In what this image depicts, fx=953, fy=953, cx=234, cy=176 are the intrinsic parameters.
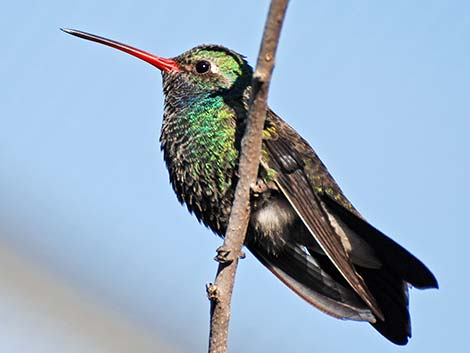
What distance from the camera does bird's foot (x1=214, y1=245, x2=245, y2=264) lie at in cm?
394

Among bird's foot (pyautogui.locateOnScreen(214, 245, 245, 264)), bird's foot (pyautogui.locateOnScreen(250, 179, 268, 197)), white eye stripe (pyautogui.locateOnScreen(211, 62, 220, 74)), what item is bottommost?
bird's foot (pyautogui.locateOnScreen(214, 245, 245, 264))

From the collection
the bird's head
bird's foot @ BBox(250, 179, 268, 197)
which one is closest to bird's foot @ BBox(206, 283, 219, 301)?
bird's foot @ BBox(250, 179, 268, 197)

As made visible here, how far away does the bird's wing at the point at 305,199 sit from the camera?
4375 mm

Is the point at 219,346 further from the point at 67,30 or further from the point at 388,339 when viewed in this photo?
the point at 67,30

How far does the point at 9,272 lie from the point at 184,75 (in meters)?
2.67

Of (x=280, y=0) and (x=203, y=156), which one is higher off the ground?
(x=203, y=156)

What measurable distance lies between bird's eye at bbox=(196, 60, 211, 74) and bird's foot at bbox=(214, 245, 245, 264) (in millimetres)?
1480

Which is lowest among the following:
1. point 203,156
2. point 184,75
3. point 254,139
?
point 254,139

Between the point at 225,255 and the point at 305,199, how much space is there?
2.47 ft

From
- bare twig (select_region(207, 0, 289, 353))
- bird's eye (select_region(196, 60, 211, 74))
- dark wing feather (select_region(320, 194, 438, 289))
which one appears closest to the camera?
bare twig (select_region(207, 0, 289, 353))

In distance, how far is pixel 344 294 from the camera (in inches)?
189

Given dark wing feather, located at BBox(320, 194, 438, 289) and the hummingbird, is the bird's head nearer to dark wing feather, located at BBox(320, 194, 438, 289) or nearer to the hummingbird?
the hummingbird

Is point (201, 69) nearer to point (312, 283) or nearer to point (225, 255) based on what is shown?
point (312, 283)

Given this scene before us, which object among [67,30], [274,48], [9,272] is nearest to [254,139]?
[274,48]
